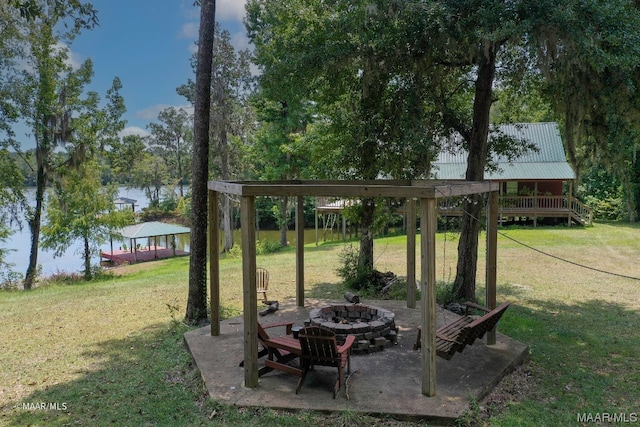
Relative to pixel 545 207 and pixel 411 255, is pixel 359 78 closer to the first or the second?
pixel 411 255

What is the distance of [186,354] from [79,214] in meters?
14.3

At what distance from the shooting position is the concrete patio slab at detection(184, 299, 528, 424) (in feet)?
15.1

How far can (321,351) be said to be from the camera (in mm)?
4941

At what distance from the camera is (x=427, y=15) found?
707 centimetres

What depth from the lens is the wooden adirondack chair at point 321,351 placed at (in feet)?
15.9

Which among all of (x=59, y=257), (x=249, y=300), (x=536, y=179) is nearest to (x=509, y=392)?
(x=249, y=300)

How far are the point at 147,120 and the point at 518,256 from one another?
4512cm

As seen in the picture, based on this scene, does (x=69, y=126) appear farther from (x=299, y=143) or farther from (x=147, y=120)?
(x=147, y=120)

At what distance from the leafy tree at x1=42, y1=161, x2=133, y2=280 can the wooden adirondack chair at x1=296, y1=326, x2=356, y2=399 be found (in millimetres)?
15814

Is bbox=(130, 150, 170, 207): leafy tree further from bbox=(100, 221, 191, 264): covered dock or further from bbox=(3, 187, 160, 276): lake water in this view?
bbox=(100, 221, 191, 264): covered dock

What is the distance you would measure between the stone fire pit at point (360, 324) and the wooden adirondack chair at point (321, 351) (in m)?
0.96

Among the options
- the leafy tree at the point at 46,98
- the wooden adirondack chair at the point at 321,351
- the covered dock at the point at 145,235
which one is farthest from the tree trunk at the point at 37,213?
the wooden adirondack chair at the point at 321,351

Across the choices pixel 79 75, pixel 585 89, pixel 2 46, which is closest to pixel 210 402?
pixel 585 89

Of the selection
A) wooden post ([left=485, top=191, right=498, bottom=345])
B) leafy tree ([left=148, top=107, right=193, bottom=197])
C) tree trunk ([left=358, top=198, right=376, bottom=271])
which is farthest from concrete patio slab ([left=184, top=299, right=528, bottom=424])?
leafy tree ([left=148, top=107, right=193, bottom=197])
